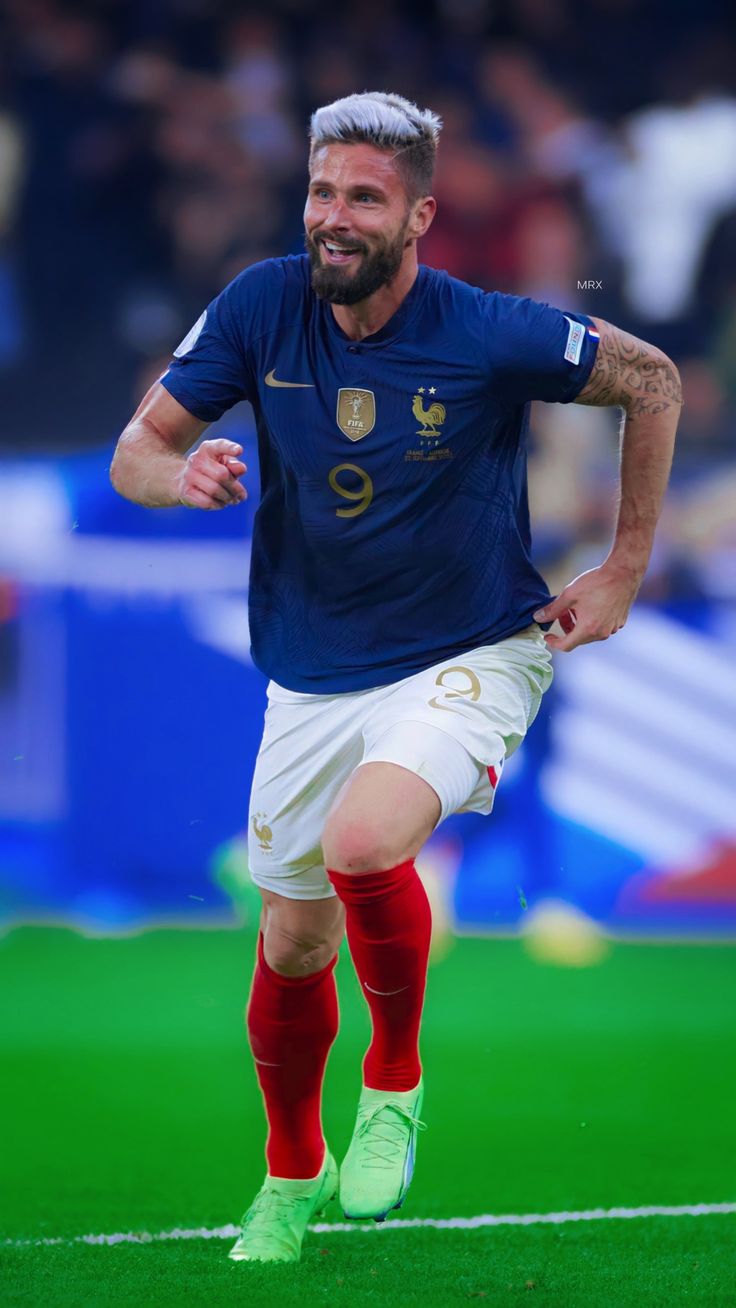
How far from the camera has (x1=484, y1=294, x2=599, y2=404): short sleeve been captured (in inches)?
145

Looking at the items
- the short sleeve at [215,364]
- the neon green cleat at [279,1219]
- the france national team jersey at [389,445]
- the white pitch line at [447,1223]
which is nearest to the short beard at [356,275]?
the france national team jersey at [389,445]

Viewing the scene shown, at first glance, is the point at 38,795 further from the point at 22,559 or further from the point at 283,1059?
the point at 283,1059

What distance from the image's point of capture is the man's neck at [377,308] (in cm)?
370

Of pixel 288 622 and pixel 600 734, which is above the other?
pixel 288 622

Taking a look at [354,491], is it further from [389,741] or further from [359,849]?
[359,849]

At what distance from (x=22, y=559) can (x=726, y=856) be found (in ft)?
12.5

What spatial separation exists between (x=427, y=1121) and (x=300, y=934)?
1562mm

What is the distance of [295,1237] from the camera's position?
13.0 ft

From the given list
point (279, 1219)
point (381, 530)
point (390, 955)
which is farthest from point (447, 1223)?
point (381, 530)

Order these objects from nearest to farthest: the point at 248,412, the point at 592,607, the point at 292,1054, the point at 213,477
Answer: the point at 213,477, the point at 592,607, the point at 292,1054, the point at 248,412

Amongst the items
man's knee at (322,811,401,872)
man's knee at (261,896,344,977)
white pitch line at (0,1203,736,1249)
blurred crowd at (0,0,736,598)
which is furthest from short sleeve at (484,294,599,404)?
blurred crowd at (0,0,736,598)

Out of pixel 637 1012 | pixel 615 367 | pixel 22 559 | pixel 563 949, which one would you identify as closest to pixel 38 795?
pixel 22 559

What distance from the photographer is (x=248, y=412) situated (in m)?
8.90

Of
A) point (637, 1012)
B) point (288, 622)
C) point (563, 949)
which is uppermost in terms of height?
point (288, 622)
